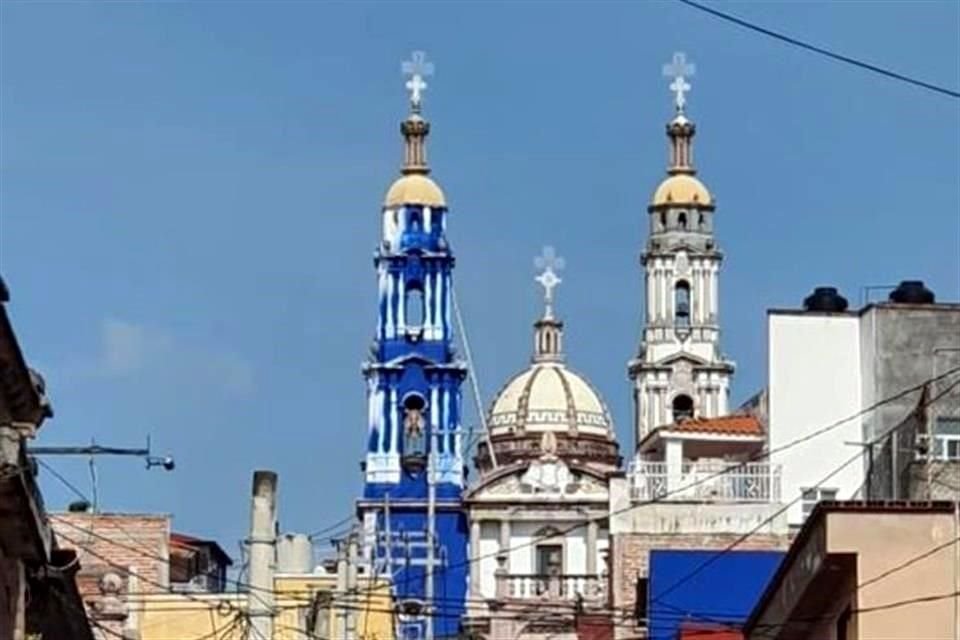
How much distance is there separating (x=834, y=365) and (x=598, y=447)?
233ft

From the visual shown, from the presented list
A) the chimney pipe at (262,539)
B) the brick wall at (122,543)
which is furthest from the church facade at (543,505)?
the chimney pipe at (262,539)

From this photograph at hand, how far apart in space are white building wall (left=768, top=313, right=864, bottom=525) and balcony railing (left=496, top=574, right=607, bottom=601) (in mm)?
24344

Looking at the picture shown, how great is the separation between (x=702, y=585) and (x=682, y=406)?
290ft

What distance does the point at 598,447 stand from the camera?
130m

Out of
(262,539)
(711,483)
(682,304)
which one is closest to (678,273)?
(682,304)

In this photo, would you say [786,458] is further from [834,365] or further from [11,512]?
[11,512]

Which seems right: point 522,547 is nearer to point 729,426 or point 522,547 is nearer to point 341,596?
point 729,426

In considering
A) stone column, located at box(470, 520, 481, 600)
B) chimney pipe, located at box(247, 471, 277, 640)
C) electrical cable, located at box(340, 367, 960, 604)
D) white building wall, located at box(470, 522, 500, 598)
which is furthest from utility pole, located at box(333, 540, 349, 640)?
white building wall, located at box(470, 522, 500, 598)

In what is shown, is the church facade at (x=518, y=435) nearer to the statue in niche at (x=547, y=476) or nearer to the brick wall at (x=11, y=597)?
the statue in niche at (x=547, y=476)

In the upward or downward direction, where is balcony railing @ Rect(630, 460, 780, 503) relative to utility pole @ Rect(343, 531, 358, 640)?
upward

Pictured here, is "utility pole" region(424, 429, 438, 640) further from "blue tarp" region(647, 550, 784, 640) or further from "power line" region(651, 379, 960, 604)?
"blue tarp" region(647, 550, 784, 640)

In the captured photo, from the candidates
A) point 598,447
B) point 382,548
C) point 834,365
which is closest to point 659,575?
point 834,365

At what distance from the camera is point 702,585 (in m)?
53.7

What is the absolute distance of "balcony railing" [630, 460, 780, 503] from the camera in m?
63.9
